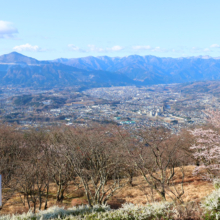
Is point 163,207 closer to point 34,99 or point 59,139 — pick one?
point 59,139

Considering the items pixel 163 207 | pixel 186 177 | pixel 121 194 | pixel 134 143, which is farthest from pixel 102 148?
pixel 186 177

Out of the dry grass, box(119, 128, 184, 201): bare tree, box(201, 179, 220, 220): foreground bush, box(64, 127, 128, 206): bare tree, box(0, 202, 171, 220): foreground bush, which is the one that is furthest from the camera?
the dry grass

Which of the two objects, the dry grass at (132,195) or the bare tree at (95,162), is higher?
the bare tree at (95,162)

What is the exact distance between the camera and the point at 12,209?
1437 cm

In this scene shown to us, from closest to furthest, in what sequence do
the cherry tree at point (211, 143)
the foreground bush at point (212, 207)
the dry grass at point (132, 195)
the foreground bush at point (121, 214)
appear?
the foreground bush at point (212, 207) < the foreground bush at point (121, 214) < the cherry tree at point (211, 143) < the dry grass at point (132, 195)

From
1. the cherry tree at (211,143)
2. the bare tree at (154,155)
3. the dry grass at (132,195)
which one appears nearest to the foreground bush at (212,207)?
the bare tree at (154,155)

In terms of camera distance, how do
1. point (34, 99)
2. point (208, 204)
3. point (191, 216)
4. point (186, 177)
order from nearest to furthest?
point (191, 216) < point (208, 204) < point (186, 177) < point (34, 99)

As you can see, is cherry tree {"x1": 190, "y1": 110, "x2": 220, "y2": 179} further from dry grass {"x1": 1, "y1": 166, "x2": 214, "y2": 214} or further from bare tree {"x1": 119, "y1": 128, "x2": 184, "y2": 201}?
bare tree {"x1": 119, "y1": 128, "x2": 184, "y2": 201}

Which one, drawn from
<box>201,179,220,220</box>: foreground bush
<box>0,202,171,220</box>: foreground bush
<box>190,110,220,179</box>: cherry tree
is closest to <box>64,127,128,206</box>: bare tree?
<box>0,202,171,220</box>: foreground bush

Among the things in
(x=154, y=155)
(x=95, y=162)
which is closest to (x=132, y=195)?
(x=95, y=162)

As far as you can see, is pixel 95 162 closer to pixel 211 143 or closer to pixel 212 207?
pixel 211 143

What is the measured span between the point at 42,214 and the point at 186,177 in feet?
56.6

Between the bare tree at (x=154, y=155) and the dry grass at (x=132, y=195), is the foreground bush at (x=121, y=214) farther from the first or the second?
the dry grass at (x=132, y=195)

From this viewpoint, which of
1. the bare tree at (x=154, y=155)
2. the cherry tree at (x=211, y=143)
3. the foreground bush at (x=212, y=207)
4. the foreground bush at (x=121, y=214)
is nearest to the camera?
the foreground bush at (x=212, y=207)
